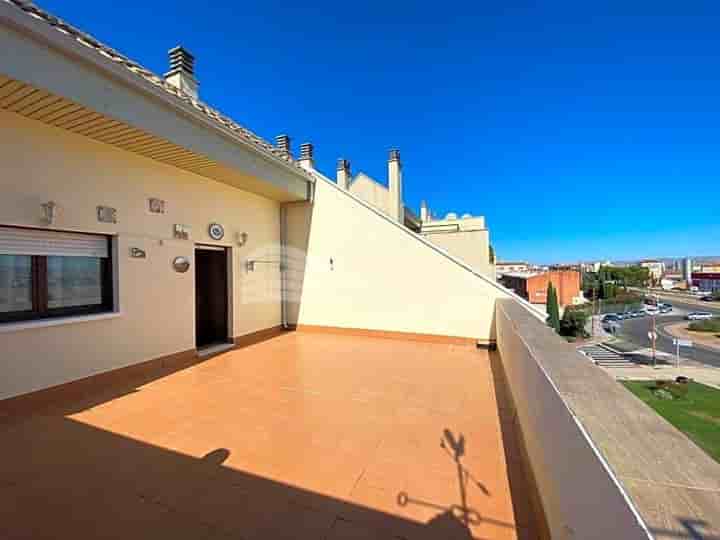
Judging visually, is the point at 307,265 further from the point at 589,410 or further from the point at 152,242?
the point at 589,410

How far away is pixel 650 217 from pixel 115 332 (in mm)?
56506

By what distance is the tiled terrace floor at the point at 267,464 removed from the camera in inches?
75.9

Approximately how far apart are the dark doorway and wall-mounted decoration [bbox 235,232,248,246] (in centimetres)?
36

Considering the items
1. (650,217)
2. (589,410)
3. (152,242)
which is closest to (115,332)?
(152,242)

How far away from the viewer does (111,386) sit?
13.6 ft

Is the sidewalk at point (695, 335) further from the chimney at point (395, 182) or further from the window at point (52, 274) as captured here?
the window at point (52, 274)

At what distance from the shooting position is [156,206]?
15.9 feet

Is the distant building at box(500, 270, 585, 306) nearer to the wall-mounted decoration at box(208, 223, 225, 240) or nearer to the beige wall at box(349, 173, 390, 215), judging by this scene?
the beige wall at box(349, 173, 390, 215)

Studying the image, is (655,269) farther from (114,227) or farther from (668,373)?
(114,227)

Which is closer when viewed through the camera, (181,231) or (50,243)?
(50,243)

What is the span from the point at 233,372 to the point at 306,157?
18.1ft

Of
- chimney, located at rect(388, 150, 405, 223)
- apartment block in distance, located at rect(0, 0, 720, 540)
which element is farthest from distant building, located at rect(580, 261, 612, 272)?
apartment block in distance, located at rect(0, 0, 720, 540)

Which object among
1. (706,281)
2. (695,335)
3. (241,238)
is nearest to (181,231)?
(241,238)

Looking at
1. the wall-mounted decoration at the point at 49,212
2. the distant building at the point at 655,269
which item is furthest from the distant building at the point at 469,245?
the distant building at the point at 655,269
